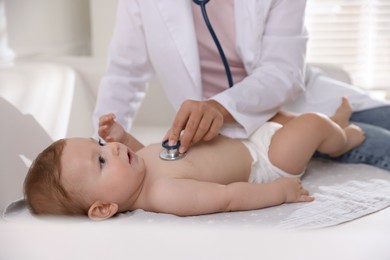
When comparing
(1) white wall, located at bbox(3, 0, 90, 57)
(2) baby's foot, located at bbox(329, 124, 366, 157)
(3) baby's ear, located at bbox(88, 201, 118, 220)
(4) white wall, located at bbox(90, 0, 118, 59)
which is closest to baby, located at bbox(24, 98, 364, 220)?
(3) baby's ear, located at bbox(88, 201, 118, 220)

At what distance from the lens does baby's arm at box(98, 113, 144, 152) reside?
3.48 ft

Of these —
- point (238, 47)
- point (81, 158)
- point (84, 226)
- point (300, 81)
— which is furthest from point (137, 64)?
point (84, 226)

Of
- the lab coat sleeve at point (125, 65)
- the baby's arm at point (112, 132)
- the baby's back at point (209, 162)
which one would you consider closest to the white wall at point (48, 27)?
the lab coat sleeve at point (125, 65)

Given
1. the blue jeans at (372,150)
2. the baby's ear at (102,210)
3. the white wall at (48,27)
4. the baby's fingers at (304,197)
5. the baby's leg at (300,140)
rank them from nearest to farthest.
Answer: the baby's ear at (102,210)
the baby's fingers at (304,197)
the baby's leg at (300,140)
the blue jeans at (372,150)
the white wall at (48,27)

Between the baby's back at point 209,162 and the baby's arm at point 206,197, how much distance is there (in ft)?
0.15

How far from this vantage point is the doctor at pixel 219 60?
3.63 feet

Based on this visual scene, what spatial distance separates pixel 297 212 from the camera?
0.86m

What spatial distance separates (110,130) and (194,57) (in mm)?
261

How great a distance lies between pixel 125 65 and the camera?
1313mm

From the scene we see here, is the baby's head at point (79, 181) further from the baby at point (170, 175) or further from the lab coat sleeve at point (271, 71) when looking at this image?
the lab coat sleeve at point (271, 71)

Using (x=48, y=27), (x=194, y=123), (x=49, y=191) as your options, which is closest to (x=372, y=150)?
(x=194, y=123)

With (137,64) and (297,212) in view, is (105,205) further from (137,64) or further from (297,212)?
(137,64)

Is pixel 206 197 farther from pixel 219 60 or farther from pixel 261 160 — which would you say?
pixel 219 60

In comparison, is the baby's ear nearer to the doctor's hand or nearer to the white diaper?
the doctor's hand
